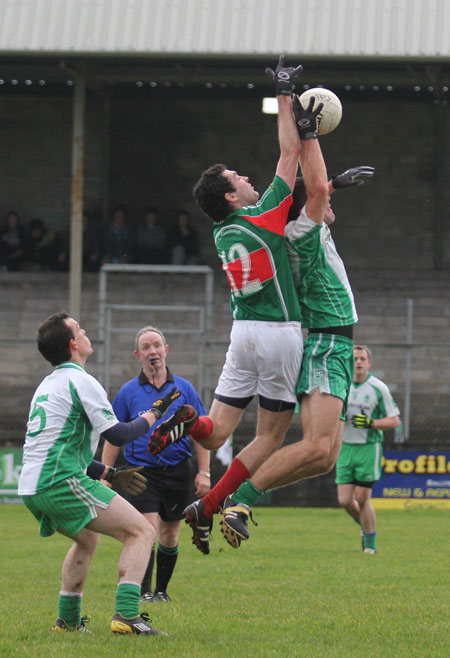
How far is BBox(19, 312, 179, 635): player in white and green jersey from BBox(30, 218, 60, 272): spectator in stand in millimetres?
16873

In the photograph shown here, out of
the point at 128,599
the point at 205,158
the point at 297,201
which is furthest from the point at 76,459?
the point at 205,158

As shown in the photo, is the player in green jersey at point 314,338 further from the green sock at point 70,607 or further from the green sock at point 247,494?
the green sock at point 70,607

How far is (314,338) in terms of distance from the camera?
7.32 meters

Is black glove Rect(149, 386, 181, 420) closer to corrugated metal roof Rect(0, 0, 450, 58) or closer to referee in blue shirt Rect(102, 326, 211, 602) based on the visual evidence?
referee in blue shirt Rect(102, 326, 211, 602)

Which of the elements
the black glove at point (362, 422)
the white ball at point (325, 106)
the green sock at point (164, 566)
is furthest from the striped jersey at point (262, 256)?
the black glove at point (362, 422)

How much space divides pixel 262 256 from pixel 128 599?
2370 millimetres

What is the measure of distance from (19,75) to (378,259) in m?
8.98

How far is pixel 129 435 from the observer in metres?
6.92

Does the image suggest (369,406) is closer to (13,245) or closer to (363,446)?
(363,446)

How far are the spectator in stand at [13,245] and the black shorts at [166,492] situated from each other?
49.2ft

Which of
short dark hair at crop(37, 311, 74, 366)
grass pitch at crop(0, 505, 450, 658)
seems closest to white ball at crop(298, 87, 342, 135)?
short dark hair at crop(37, 311, 74, 366)

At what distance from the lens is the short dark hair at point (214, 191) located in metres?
7.14

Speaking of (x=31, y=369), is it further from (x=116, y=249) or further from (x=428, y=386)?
(x=428, y=386)

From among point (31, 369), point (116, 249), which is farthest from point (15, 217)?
point (31, 369)
